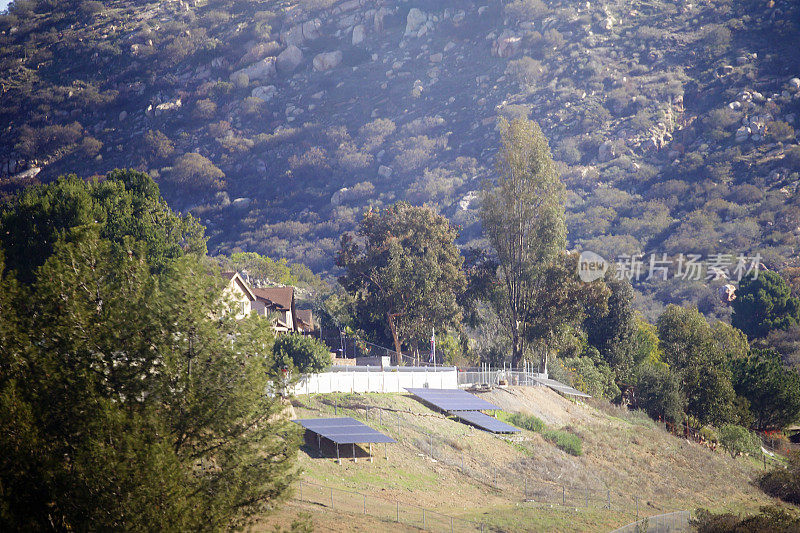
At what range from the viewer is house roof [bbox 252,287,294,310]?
272ft

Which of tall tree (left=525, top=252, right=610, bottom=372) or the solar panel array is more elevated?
tall tree (left=525, top=252, right=610, bottom=372)

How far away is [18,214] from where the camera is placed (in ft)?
185

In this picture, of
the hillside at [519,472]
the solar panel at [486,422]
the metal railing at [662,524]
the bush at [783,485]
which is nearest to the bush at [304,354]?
the hillside at [519,472]

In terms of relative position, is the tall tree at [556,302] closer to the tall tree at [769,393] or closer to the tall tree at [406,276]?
the tall tree at [406,276]

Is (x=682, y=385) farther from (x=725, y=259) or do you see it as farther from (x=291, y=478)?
(x=725, y=259)

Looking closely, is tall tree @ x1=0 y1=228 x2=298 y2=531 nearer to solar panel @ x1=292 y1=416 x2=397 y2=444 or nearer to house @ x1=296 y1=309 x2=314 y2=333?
solar panel @ x1=292 y1=416 x2=397 y2=444

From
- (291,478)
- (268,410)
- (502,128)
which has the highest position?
(502,128)

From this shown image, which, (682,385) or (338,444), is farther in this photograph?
(682,385)

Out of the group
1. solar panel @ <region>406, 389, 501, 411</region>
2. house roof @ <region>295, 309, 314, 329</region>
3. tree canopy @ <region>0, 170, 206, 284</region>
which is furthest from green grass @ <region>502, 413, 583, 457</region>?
house roof @ <region>295, 309, 314, 329</region>

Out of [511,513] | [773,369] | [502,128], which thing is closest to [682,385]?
[773,369]

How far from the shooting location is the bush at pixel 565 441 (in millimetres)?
53062

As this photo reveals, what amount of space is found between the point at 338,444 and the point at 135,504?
70.2 feet

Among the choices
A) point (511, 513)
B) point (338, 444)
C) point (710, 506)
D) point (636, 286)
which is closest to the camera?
point (511, 513)

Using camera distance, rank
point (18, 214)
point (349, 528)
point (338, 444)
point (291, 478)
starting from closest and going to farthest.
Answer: point (291, 478) < point (349, 528) < point (338, 444) < point (18, 214)
